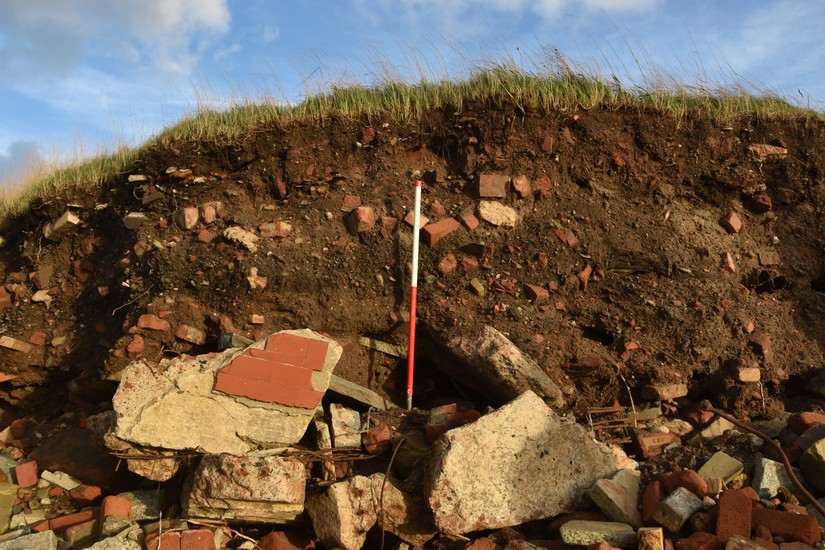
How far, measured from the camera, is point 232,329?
4.96 meters

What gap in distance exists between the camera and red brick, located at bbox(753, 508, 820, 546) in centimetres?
310

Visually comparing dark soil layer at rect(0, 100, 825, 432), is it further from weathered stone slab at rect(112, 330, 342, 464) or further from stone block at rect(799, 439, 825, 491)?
stone block at rect(799, 439, 825, 491)

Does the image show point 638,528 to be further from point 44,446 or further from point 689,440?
point 44,446

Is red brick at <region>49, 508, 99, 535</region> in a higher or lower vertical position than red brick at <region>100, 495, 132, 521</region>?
lower

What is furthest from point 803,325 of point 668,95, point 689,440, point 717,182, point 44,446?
point 44,446

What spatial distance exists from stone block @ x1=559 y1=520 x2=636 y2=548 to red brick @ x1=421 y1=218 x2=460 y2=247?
258 cm

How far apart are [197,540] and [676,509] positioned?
97.8 inches

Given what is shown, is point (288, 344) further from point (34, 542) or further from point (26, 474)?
point (26, 474)

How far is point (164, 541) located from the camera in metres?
3.46

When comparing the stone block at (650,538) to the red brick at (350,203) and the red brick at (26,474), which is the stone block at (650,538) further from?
the red brick at (26,474)

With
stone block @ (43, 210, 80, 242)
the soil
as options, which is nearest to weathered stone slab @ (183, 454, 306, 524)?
the soil

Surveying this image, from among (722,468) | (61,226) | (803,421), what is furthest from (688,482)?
(61,226)

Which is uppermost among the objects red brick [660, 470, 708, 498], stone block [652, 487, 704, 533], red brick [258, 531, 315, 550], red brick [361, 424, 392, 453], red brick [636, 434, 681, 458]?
red brick [361, 424, 392, 453]

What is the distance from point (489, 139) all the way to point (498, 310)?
1684mm
